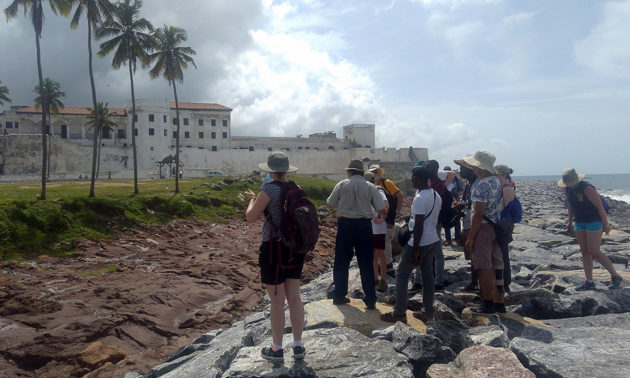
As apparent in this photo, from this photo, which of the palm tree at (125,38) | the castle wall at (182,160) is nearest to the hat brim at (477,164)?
the palm tree at (125,38)

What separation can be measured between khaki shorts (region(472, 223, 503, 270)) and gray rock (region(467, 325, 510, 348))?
2.57ft

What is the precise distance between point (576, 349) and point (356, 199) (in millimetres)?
2698

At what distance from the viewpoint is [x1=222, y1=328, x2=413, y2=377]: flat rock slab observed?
3.83m

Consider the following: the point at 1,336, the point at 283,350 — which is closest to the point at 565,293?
the point at 283,350

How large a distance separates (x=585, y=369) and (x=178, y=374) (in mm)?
3694

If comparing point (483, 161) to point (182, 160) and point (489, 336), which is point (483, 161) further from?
point (182, 160)

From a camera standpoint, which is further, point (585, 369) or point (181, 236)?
point (181, 236)

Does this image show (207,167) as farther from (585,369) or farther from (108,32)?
(585,369)

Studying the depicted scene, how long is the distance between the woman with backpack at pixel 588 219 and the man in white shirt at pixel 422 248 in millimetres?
2759

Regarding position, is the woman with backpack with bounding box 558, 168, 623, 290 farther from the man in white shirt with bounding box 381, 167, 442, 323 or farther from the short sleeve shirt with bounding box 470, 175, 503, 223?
the man in white shirt with bounding box 381, 167, 442, 323

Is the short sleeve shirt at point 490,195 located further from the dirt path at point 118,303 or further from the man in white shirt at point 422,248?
the dirt path at point 118,303

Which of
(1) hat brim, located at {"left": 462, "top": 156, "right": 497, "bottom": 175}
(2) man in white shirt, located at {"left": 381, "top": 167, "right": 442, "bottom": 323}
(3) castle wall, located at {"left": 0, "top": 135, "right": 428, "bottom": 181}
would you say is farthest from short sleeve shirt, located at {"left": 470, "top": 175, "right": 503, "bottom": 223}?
(3) castle wall, located at {"left": 0, "top": 135, "right": 428, "bottom": 181}

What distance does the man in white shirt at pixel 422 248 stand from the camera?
17.1ft

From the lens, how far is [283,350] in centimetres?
421
